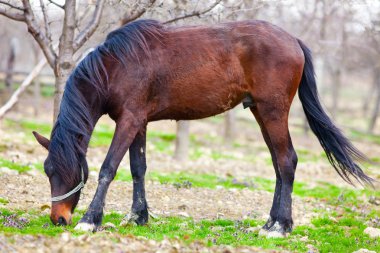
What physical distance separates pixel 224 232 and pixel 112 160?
1679 millimetres

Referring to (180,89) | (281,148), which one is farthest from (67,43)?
(281,148)

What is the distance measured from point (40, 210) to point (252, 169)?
7829 millimetres

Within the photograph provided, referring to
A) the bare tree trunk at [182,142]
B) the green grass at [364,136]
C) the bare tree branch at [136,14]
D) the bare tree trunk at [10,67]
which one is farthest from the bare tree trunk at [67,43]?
the green grass at [364,136]

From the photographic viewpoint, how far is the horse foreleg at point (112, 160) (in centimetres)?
651

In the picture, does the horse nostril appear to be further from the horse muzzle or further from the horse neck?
the horse neck

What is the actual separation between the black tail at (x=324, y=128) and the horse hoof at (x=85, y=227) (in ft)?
10.8

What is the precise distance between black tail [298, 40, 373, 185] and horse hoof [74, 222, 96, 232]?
3.29 meters

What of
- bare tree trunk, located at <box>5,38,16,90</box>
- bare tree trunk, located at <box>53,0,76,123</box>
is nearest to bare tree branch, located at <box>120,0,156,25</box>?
bare tree trunk, located at <box>53,0,76,123</box>

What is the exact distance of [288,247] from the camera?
21.1 feet

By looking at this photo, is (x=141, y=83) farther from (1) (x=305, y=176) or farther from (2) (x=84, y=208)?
(1) (x=305, y=176)

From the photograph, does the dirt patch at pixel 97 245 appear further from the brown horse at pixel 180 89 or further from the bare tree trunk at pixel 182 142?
the bare tree trunk at pixel 182 142

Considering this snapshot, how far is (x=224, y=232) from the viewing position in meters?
7.04

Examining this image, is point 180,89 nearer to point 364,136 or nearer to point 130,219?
point 130,219

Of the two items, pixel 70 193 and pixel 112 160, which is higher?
pixel 112 160
